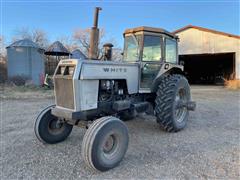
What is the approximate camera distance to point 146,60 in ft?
13.9

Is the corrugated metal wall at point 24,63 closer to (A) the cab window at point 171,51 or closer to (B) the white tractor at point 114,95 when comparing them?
(B) the white tractor at point 114,95

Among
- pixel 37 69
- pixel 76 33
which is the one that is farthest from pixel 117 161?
pixel 76 33

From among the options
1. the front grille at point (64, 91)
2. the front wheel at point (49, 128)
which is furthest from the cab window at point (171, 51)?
the front wheel at point (49, 128)

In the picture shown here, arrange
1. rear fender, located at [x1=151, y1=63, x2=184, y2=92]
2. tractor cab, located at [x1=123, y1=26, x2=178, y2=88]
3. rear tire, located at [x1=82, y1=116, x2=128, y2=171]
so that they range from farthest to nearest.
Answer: rear fender, located at [x1=151, y1=63, x2=184, y2=92] < tractor cab, located at [x1=123, y1=26, x2=178, y2=88] < rear tire, located at [x1=82, y1=116, x2=128, y2=171]

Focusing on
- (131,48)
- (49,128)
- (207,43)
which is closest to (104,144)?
(49,128)

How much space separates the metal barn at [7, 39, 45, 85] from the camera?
1356 centimetres

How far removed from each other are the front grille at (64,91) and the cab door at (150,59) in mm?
1629

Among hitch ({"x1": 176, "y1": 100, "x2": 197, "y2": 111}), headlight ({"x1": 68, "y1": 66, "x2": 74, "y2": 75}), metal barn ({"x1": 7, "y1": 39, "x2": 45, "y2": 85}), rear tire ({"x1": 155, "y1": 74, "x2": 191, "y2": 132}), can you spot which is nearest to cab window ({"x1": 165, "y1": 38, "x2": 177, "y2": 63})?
rear tire ({"x1": 155, "y1": 74, "x2": 191, "y2": 132})

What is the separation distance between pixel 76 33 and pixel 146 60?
94.4 feet

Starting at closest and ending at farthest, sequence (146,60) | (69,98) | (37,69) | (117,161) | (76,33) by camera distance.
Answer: (117,161) → (69,98) → (146,60) → (37,69) → (76,33)

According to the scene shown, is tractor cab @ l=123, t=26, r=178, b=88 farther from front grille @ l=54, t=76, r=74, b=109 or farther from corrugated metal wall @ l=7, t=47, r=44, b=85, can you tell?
corrugated metal wall @ l=7, t=47, r=44, b=85

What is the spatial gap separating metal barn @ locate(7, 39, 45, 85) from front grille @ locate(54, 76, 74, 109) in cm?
1139

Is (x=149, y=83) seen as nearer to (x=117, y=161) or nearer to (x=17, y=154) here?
(x=117, y=161)

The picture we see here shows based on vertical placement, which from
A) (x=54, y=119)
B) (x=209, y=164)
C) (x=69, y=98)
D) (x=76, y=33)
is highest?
(x=76, y=33)
